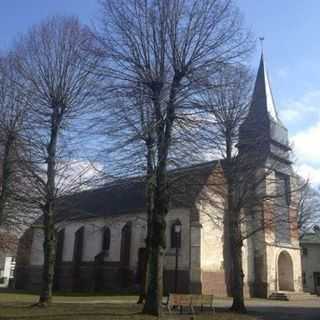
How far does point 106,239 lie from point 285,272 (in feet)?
57.0

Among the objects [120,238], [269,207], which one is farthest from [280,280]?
[269,207]

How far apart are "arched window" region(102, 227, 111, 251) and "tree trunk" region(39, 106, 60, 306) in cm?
2477

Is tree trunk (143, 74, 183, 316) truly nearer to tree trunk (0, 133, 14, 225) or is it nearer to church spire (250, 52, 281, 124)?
tree trunk (0, 133, 14, 225)

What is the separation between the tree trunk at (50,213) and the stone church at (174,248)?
450 centimetres

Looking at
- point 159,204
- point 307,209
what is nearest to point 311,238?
point 307,209

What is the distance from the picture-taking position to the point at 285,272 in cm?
4366

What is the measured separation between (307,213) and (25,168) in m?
35.8

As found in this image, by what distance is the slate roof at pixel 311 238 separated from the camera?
62688 mm

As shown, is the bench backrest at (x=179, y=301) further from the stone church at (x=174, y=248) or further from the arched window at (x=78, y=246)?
the arched window at (x=78, y=246)

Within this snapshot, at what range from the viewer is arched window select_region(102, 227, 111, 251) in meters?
46.2

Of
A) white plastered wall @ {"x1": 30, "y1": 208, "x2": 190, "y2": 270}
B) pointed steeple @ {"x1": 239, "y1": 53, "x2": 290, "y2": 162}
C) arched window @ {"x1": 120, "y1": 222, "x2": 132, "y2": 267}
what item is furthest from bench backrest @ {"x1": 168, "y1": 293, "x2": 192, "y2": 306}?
arched window @ {"x1": 120, "y1": 222, "x2": 132, "y2": 267}

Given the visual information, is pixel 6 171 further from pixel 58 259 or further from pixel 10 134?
pixel 58 259

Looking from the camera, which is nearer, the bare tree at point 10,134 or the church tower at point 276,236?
the bare tree at point 10,134

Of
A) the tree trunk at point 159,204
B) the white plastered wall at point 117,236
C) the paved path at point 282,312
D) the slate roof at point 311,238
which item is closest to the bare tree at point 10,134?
the tree trunk at point 159,204
